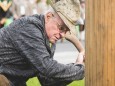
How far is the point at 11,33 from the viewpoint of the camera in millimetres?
5891

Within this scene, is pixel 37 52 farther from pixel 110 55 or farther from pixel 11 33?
pixel 110 55

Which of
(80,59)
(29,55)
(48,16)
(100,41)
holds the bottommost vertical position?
(80,59)

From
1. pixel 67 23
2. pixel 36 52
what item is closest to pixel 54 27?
pixel 67 23

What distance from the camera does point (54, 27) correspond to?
5.66 m

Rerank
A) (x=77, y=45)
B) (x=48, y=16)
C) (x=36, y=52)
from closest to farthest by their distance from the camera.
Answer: (x=36, y=52), (x=48, y=16), (x=77, y=45)

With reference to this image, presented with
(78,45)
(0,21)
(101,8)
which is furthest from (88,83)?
(0,21)

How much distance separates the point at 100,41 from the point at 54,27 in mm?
772

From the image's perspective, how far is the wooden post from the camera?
4.90m

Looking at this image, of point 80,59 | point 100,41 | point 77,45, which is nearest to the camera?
point 100,41

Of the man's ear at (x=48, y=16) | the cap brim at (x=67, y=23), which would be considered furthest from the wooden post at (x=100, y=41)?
the man's ear at (x=48, y=16)

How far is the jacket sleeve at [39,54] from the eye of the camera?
5.63m

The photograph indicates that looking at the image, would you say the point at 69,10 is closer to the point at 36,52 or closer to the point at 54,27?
the point at 54,27

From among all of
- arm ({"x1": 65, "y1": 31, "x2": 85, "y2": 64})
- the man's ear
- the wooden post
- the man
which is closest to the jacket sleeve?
the man

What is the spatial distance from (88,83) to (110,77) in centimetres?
28
